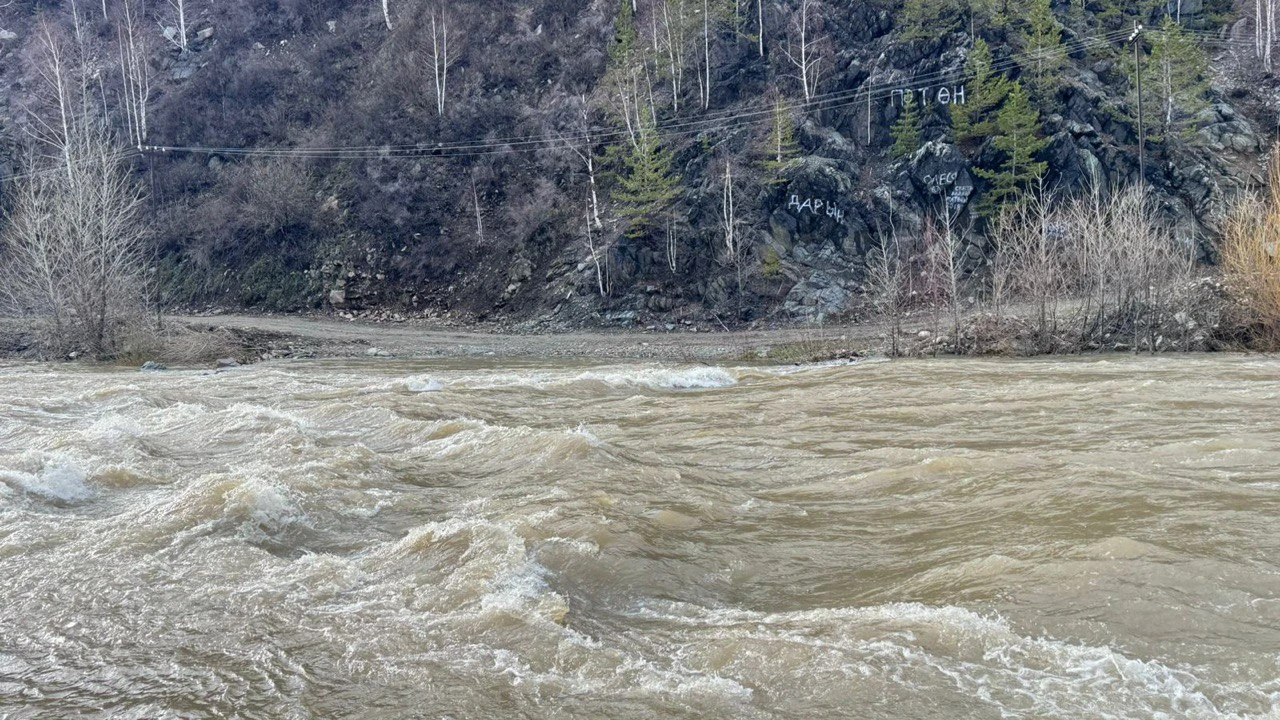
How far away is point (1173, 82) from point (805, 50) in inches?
713

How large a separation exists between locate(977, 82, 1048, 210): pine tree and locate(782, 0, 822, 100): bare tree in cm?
932

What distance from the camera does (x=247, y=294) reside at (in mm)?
42312

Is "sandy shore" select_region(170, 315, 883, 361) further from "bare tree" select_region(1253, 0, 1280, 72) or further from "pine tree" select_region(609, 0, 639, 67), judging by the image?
"bare tree" select_region(1253, 0, 1280, 72)

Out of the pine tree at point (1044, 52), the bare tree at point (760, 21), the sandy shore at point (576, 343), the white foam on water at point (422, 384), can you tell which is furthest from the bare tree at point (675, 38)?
the white foam on water at point (422, 384)

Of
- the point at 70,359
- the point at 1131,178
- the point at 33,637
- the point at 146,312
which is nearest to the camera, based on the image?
the point at 33,637

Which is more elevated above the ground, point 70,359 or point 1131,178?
point 1131,178

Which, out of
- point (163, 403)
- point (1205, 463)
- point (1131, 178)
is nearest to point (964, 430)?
point (1205, 463)

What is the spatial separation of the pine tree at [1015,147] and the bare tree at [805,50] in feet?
30.6

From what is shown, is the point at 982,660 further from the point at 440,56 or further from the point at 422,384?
the point at 440,56

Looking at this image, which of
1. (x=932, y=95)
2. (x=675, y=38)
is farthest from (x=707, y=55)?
(x=932, y=95)

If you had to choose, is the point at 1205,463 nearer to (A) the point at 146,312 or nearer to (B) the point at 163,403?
(B) the point at 163,403

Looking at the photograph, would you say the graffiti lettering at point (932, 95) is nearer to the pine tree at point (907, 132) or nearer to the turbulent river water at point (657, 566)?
the pine tree at point (907, 132)

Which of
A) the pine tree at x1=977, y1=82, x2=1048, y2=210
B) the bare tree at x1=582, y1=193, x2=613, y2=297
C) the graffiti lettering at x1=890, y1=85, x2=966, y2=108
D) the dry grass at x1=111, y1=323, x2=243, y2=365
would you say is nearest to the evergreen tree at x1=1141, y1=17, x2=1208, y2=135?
the pine tree at x1=977, y1=82, x2=1048, y2=210

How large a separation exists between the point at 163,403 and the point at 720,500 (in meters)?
12.5
